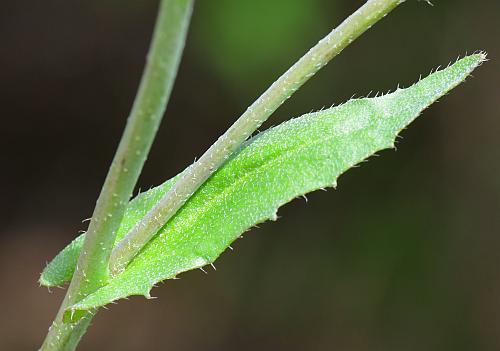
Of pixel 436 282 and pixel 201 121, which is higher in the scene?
pixel 201 121

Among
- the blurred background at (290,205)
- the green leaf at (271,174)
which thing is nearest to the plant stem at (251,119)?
the green leaf at (271,174)

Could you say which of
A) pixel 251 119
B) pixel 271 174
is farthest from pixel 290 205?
pixel 251 119

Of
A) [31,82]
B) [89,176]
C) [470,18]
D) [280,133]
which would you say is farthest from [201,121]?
[280,133]

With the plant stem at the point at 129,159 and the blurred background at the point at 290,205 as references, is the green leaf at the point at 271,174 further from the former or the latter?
the blurred background at the point at 290,205

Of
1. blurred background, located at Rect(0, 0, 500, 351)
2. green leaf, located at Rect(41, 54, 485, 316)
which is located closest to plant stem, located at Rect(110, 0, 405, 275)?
green leaf, located at Rect(41, 54, 485, 316)

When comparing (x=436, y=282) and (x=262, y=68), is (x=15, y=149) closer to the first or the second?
(x=262, y=68)

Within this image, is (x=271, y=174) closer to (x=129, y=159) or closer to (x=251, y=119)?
(x=251, y=119)

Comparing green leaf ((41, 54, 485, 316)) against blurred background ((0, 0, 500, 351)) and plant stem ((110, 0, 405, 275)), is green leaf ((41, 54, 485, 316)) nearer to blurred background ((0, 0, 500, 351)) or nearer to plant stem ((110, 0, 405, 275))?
plant stem ((110, 0, 405, 275))
